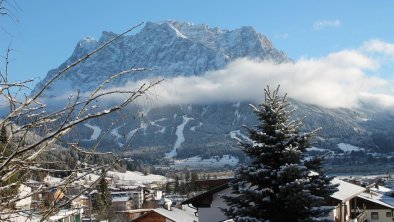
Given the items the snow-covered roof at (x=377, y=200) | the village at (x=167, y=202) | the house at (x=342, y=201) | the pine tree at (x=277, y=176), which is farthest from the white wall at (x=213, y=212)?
the snow-covered roof at (x=377, y=200)

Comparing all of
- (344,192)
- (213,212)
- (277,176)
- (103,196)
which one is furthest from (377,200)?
(103,196)

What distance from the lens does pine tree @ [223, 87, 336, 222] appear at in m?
14.5

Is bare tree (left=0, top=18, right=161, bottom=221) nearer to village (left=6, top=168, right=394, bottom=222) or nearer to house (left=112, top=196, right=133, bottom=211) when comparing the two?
village (left=6, top=168, right=394, bottom=222)

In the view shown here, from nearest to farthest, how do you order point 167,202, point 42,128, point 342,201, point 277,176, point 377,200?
point 42,128 < point 277,176 < point 342,201 < point 167,202 < point 377,200

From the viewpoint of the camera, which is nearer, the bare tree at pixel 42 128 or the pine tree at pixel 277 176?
the bare tree at pixel 42 128

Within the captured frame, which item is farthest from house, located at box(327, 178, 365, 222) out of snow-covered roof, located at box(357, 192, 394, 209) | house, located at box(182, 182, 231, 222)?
snow-covered roof, located at box(357, 192, 394, 209)

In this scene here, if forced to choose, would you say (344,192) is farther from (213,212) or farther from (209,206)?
(209,206)

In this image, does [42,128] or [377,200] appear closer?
[42,128]

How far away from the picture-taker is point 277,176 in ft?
48.2

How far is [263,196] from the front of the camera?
15.1 meters

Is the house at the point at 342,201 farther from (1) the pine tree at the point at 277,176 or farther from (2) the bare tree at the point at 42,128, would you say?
(2) the bare tree at the point at 42,128

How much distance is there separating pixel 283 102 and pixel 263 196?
3035 mm

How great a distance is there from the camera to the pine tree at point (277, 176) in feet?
47.6

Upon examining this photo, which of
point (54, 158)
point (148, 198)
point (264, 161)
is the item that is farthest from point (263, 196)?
point (148, 198)
